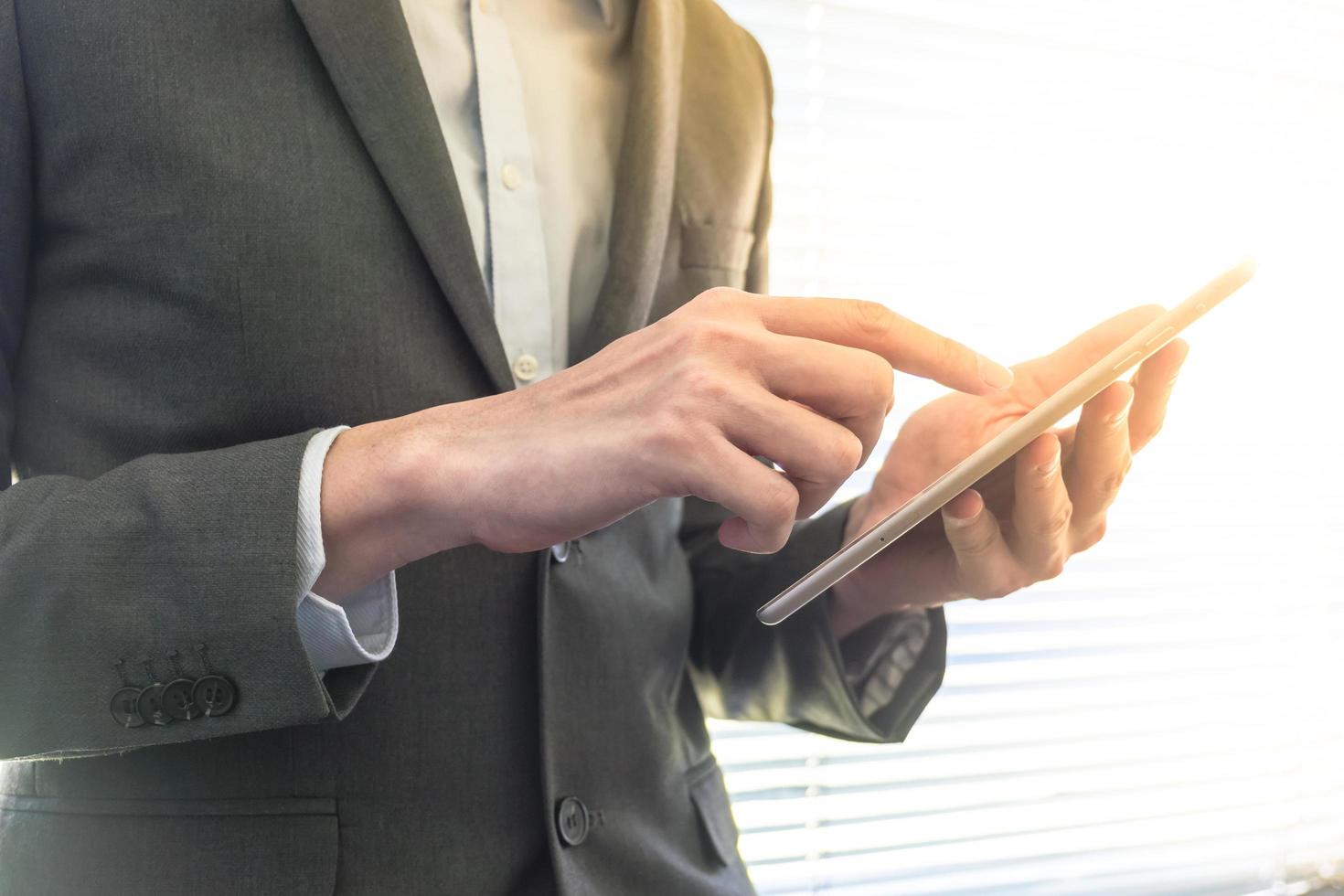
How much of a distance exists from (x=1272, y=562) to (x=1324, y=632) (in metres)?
0.20

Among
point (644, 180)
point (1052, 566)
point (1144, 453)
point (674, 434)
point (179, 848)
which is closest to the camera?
point (674, 434)

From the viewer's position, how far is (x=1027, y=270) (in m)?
1.53

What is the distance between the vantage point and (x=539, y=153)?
0.85m

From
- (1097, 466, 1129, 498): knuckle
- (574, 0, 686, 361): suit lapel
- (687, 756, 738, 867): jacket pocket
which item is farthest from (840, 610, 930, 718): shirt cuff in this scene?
(574, 0, 686, 361): suit lapel

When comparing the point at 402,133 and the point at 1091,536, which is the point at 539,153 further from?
the point at 1091,536

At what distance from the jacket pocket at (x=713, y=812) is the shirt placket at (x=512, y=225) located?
0.41 metres

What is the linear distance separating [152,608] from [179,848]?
191 millimetres

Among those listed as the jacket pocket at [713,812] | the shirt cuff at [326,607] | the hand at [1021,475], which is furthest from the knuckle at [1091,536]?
the shirt cuff at [326,607]

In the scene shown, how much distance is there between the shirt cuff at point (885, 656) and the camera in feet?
3.02

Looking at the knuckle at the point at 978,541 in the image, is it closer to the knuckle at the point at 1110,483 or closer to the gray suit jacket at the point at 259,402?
the knuckle at the point at 1110,483

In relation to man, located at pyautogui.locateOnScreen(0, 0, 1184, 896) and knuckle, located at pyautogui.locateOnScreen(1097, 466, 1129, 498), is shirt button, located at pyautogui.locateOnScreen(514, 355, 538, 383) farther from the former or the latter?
knuckle, located at pyautogui.locateOnScreen(1097, 466, 1129, 498)

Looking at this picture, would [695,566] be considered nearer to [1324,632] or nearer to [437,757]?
[437,757]

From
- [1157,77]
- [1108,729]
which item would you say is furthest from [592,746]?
[1157,77]

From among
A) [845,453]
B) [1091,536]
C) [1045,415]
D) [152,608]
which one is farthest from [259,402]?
[1091,536]
